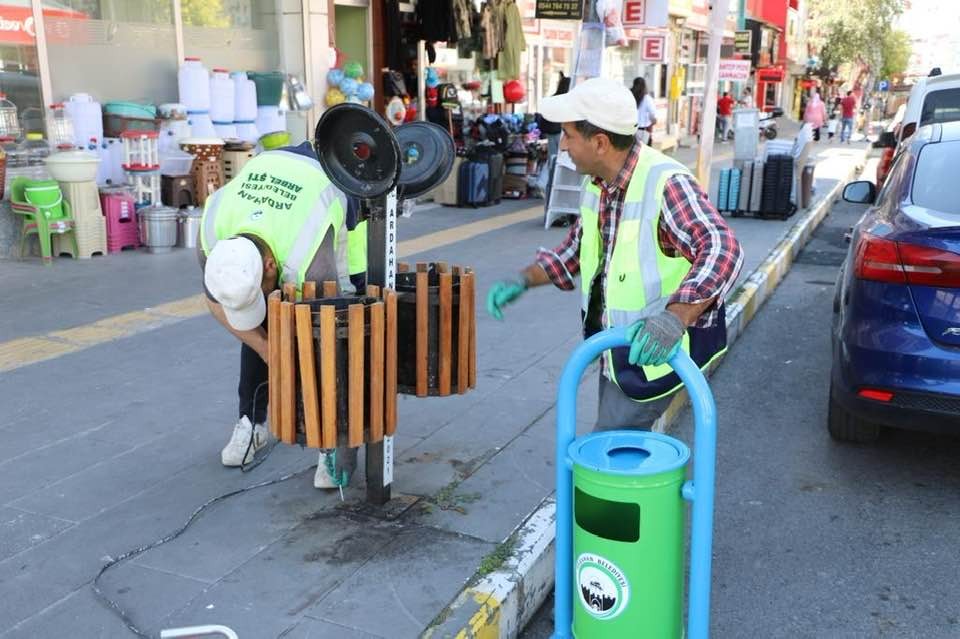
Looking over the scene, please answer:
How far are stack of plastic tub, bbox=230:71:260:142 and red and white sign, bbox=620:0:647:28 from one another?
5.61 metres

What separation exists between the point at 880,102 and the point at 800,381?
57.7 m

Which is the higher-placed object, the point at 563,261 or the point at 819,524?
the point at 563,261

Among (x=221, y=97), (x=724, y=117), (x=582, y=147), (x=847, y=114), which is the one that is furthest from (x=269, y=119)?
(x=847, y=114)

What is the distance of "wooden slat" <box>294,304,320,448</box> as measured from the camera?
308cm

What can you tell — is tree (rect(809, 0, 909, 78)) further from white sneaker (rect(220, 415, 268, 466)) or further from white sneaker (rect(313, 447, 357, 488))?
white sneaker (rect(313, 447, 357, 488))

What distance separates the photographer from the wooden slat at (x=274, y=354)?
3141mm

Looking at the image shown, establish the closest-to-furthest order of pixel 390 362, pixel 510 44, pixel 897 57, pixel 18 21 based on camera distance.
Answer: pixel 390 362, pixel 18 21, pixel 510 44, pixel 897 57

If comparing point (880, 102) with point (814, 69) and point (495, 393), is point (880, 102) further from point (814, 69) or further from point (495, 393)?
point (495, 393)

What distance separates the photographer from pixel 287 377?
10.4 feet

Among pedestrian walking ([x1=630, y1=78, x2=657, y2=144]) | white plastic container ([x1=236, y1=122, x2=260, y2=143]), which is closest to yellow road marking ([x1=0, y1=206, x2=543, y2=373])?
white plastic container ([x1=236, y1=122, x2=260, y2=143])

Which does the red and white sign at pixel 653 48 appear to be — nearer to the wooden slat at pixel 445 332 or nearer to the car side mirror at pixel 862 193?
the car side mirror at pixel 862 193

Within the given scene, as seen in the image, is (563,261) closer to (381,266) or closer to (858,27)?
(381,266)

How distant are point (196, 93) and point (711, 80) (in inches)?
226

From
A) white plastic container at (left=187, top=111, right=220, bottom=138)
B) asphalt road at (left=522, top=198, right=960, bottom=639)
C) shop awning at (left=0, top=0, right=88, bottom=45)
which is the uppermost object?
shop awning at (left=0, top=0, right=88, bottom=45)
